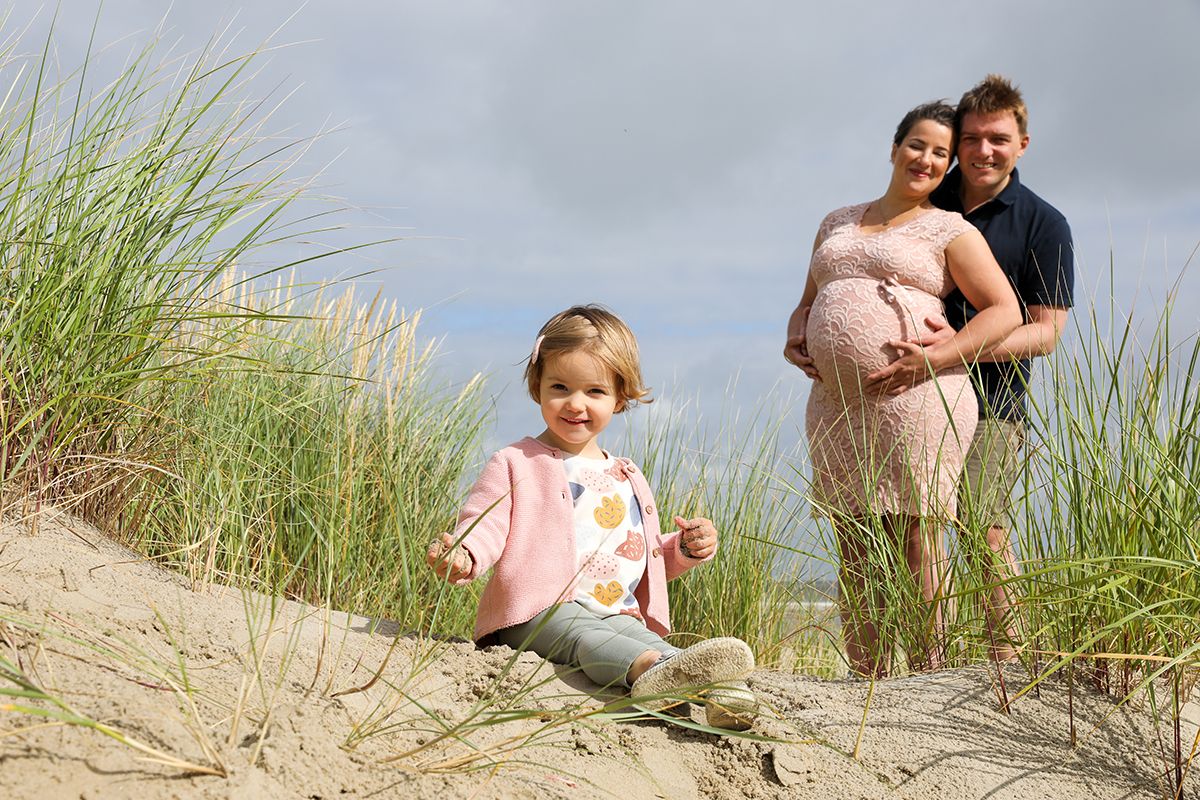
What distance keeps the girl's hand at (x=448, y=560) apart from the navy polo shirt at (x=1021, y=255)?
77.0 inches

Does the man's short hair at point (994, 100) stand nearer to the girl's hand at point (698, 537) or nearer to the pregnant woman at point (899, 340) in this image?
the pregnant woman at point (899, 340)

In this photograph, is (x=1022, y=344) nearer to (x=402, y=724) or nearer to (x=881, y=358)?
(x=881, y=358)

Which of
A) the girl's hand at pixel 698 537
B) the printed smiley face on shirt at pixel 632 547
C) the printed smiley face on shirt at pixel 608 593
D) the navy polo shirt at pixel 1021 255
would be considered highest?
the navy polo shirt at pixel 1021 255

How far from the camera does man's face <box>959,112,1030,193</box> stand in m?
3.55

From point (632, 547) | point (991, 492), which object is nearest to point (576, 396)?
point (632, 547)

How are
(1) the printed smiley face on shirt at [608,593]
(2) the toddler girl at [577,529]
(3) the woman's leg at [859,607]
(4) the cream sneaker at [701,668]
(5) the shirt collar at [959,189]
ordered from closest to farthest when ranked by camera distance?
(4) the cream sneaker at [701,668] < (2) the toddler girl at [577,529] < (1) the printed smiley face on shirt at [608,593] < (3) the woman's leg at [859,607] < (5) the shirt collar at [959,189]

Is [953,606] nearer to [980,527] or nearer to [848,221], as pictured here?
[980,527]

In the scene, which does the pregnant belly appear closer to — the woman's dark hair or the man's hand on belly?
the man's hand on belly

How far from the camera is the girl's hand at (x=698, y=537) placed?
2721mm

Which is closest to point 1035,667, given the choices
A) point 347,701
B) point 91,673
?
point 347,701

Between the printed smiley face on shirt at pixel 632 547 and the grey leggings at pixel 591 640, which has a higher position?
the printed smiley face on shirt at pixel 632 547

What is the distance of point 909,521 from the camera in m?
3.04

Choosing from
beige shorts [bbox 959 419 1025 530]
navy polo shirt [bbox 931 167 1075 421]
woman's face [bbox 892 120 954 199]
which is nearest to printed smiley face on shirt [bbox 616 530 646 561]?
beige shorts [bbox 959 419 1025 530]

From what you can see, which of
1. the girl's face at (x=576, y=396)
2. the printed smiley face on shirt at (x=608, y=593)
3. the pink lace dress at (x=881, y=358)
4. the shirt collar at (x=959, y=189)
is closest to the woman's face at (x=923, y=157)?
the pink lace dress at (x=881, y=358)
